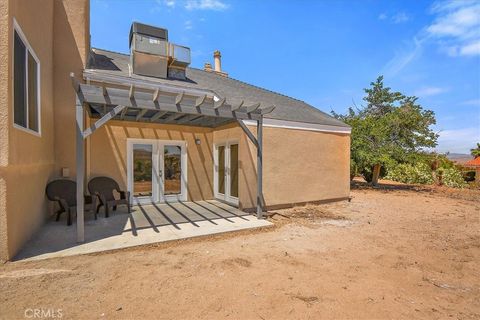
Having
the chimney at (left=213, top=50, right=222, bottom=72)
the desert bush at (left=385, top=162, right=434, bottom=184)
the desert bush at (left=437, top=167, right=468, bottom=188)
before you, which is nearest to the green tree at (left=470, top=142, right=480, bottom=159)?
the desert bush at (left=437, top=167, right=468, bottom=188)

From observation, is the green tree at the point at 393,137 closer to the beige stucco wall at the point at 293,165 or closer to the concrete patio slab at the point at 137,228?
the beige stucco wall at the point at 293,165

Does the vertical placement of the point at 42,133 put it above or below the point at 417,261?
above

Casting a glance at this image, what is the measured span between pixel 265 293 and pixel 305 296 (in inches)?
21.0

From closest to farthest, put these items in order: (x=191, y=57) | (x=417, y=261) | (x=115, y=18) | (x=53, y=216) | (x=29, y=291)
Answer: (x=29, y=291), (x=417, y=261), (x=53, y=216), (x=115, y=18), (x=191, y=57)

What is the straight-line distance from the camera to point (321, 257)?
460cm

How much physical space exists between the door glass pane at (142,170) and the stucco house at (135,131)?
36 millimetres

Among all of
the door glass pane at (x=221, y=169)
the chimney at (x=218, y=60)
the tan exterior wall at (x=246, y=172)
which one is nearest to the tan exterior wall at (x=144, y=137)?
the door glass pane at (x=221, y=169)

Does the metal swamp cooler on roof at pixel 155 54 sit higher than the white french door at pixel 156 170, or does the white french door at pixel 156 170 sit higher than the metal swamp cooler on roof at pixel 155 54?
the metal swamp cooler on roof at pixel 155 54

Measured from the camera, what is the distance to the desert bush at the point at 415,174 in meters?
18.0

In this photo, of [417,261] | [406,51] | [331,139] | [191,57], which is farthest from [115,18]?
[406,51]

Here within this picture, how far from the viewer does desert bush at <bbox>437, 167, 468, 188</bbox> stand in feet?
54.2

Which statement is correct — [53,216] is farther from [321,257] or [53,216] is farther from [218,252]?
[321,257]

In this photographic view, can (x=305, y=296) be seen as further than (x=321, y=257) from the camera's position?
No

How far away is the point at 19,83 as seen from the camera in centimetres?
452
